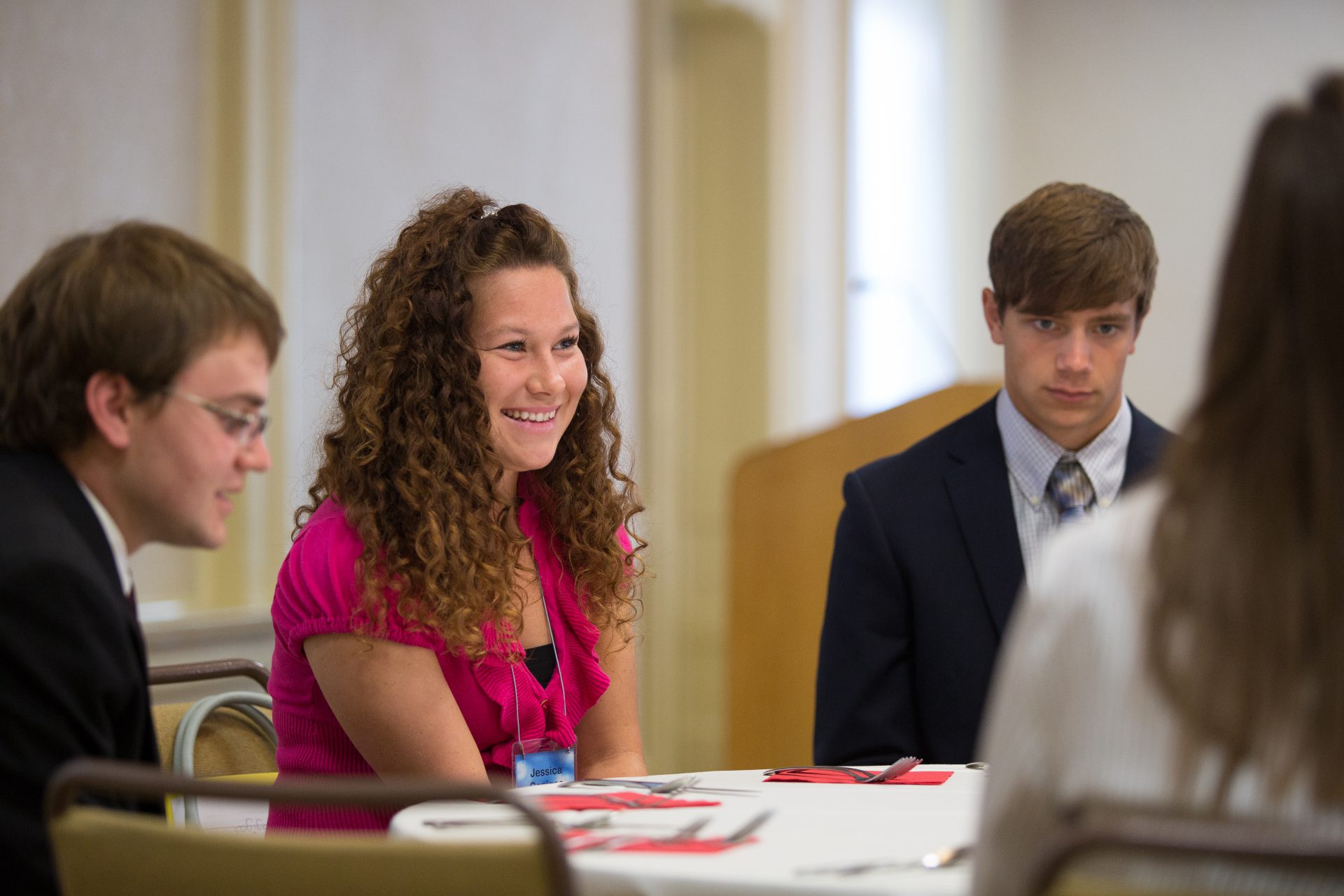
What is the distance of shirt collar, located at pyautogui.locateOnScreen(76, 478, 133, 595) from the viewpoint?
1.46 metres

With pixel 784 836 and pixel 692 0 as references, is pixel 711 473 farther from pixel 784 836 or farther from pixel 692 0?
pixel 784 836

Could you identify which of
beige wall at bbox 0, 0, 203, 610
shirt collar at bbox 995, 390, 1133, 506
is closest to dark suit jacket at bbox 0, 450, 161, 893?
shirt collar at bbox 995, 390, 1133, 506

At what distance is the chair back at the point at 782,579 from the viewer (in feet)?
12.6

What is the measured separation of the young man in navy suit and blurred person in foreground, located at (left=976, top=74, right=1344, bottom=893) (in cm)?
125

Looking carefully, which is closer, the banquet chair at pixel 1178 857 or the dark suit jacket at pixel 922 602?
the banquet chair at pixel 1178 857

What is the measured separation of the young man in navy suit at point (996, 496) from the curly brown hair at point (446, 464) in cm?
40

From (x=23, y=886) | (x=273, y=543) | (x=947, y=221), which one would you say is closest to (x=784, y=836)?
(x=23, y=886)

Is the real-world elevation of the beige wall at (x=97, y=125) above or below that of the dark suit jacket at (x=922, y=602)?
above

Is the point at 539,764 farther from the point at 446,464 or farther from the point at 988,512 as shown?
the point at 988,512

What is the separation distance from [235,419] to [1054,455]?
54.2 inches

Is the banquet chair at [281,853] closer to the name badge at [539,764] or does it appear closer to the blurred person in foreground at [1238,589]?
the blurred person in foreground at [1238,589]

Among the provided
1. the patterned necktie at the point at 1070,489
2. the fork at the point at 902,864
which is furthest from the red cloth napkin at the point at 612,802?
the patterned necktie at the point at 1070,489

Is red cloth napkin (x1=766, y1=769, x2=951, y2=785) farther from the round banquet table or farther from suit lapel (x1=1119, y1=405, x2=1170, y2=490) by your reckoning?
suit lapel (x1=1119, y1=405, x2=1170, y2=490)

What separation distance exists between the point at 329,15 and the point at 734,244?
9.15 feet
